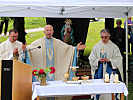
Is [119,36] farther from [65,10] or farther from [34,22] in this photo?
[34,22]

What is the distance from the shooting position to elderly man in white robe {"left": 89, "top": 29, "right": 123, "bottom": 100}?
8.54 meters

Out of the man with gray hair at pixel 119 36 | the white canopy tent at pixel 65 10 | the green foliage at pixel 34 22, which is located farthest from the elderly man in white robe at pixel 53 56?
the green foliage at pixel 34 22

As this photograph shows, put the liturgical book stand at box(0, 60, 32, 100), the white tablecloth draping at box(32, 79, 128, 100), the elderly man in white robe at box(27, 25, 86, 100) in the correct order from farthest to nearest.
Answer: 1. the elderly man in white robe at box(27, 25, 86, 100)
2. the white tablecloth draping at box(32, 79, 128, 100)
3. the liturgical book stand at box(0, 60, 32, 100)

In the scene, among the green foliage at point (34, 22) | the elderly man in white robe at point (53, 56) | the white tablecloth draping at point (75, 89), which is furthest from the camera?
the green foliage at point (34, 22)

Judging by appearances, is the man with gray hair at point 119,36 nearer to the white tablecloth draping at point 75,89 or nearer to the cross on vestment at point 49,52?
the cross on vestment at point 49,52

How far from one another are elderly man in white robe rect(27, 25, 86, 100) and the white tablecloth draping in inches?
53.4

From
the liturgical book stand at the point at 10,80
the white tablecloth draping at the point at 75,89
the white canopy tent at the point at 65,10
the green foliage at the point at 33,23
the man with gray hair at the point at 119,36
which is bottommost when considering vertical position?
the white tablecloth draping at the point at 75,89

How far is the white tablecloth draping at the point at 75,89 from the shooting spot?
6.43 metres

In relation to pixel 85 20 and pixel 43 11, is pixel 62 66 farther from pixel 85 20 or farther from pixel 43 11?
pixel 85 20

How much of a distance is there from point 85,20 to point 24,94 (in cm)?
740

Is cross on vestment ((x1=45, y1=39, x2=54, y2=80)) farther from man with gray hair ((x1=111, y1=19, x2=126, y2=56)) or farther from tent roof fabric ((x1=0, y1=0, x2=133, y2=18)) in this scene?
man with gray hair ((x1=111, y1=19, x2=126, y2=56))

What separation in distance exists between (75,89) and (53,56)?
177cm

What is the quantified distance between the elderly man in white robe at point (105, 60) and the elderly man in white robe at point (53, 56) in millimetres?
799

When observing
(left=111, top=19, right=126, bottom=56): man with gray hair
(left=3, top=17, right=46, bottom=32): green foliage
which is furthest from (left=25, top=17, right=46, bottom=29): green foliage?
(left=111, top=19, right=126, bottom=56): man with gray hair
